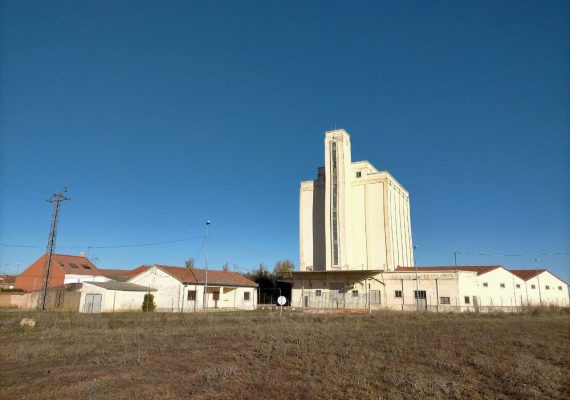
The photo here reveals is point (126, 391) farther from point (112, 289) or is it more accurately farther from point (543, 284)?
point (543, 284)

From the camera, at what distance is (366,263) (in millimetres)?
53406

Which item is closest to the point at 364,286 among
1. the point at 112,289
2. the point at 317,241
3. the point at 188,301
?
the point at 317,241

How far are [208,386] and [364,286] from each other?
43216 mm

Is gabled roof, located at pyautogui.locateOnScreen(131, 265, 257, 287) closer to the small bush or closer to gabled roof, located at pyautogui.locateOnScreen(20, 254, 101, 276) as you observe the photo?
the small bush

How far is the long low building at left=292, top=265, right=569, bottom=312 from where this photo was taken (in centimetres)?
4509

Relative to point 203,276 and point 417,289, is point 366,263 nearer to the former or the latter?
point 417,289

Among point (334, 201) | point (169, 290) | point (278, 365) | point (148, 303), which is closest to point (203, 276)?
Result: point (169, 290)

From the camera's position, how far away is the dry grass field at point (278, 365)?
9070 mm

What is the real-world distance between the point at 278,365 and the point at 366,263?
42.6 metres

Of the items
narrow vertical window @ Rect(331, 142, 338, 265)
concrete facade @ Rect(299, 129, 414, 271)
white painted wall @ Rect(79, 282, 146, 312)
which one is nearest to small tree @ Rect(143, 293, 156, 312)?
white painted wall @ Rect(79, 282, 146, 312)

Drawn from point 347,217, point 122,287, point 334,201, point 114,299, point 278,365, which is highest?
point 334,201

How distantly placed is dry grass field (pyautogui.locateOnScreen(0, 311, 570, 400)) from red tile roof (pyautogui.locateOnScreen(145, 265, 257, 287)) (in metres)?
25.3

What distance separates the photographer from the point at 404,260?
198ft

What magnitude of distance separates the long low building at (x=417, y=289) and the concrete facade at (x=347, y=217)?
1854 millimetres
